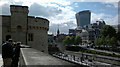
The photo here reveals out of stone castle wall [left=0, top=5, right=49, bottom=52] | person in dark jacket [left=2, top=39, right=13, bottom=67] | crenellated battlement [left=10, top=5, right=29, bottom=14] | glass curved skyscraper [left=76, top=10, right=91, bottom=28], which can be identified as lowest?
person in dark jacket [left=2, top=39, right=13, bottom=67]

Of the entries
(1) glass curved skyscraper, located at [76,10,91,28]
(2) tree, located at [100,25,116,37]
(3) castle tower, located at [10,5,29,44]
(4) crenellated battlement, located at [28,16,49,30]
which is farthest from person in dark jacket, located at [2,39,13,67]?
(1) glass curved skyscraper, located at [76,10,91,28]

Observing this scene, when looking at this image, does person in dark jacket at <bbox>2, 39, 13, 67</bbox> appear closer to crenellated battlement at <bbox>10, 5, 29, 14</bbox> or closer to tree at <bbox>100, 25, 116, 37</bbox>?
crenellated battlement at <bbox>10, 5, 29, 14</bbox>

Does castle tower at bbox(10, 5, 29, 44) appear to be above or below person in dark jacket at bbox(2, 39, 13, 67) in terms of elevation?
above

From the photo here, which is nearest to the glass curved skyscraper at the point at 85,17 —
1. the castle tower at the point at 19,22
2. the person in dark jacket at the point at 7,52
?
the castle tower at the point at 19,22

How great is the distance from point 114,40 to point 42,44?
1358 inches

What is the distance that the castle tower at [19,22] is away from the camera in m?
18.5

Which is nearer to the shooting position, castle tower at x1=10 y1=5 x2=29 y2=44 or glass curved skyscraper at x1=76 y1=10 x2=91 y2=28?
castle tower at x1=10 y1=5 x2=29 y2=44

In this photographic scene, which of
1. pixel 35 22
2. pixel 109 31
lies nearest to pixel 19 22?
pixel 35 22

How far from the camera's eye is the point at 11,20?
18609 mm

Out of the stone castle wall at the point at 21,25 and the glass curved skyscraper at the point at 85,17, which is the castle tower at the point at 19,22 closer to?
the stone castle wall at the point at 21,25

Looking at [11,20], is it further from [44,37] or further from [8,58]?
[8,58]

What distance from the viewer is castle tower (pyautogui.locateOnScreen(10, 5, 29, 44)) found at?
1850cm

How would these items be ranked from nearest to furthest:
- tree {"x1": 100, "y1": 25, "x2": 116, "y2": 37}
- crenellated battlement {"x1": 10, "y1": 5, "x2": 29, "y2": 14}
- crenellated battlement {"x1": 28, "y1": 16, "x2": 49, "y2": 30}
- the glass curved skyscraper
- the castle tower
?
crenellated battlement {"x1": 10, "y1": 5, "x2": 29, "y2": 14} → the castle tower → crenellated battlement {"x1": 28, "y1": 16, "x2": 49, "y2": 30} → tree {"x1": 100, "y1": 25, "x2": 116, "y2": 37} → the glass curved skyscraper

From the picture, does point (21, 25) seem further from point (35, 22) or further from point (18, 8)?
point (18, 8)
